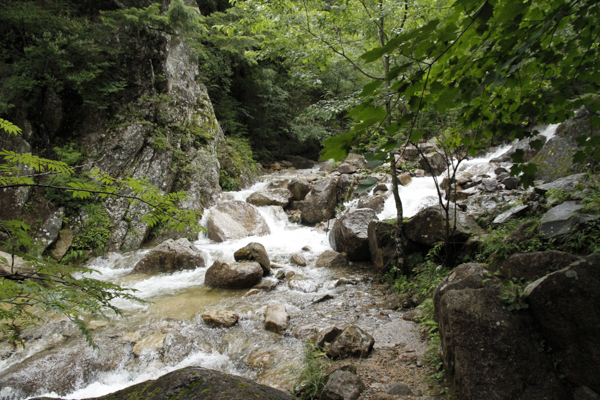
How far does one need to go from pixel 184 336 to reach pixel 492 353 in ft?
12.4

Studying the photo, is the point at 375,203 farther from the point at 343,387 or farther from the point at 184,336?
the point at 343,387

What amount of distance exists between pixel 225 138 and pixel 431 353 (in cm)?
1371

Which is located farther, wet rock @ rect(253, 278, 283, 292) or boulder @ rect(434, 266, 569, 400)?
wet rock @ rect(253, 278, 283, 292)

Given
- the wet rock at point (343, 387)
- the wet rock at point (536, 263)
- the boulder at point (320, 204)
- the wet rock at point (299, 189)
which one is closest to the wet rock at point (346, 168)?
the wet rock at point (299, 189)

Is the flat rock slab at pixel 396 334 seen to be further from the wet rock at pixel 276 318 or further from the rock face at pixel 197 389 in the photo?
the rock face at pixel 197 389

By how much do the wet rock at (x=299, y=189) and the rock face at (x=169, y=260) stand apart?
5952mm

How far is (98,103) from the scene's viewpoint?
870 centimetres

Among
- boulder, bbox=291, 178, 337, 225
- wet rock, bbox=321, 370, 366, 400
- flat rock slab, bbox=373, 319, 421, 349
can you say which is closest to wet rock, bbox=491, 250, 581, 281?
flat rock slab, bbox=373, 319, 421, 349

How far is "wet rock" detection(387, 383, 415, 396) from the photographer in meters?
2.39

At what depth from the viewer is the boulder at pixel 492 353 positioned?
1.89 meters

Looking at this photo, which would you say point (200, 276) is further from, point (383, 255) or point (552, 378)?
point (552, 378)

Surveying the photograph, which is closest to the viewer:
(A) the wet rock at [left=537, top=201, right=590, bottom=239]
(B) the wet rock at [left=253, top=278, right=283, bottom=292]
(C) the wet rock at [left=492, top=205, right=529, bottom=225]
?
(A) the wet rock at [left=537, top=201, right=590, bottom=239]

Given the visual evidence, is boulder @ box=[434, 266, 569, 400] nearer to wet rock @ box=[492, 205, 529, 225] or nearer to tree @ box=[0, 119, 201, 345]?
tree @ box=[0, 119, 201, 345]

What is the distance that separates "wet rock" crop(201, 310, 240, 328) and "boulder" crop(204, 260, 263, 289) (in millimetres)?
1234
